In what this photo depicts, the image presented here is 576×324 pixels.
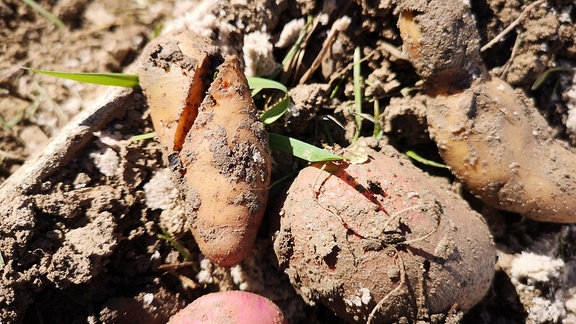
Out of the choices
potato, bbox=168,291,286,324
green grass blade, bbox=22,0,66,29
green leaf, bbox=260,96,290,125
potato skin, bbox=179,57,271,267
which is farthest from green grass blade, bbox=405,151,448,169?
green grass blade, bbox=22,0,66,29

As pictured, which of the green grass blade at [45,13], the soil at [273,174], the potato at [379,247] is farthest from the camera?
the green grass blade at [45,13]

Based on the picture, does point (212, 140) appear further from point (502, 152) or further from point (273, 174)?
point (502, 152)

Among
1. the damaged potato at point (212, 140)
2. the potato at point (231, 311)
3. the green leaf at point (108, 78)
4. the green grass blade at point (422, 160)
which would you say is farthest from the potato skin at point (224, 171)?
the green grass blade at point (422, 160)

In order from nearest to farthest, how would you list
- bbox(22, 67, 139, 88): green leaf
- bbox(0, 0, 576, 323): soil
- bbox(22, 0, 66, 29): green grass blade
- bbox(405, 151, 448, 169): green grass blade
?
bbox(0, 0, 576, 323): soil
bbox(22, 67, 139, 88): green leaf
bbox(405, 151, 448, 169): green grass blade
bbox(22, 0, 66, 29): green grass blade

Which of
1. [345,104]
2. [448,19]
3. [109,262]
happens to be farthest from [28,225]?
[448,19]

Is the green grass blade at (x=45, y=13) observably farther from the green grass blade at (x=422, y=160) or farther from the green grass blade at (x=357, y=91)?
the green grass blade at (x=422, y=160)

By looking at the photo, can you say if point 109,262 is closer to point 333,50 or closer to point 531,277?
point 333,50

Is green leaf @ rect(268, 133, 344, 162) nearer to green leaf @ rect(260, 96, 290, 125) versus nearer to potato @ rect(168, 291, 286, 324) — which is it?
green leaf @ rect(260, 96, 290, 125)

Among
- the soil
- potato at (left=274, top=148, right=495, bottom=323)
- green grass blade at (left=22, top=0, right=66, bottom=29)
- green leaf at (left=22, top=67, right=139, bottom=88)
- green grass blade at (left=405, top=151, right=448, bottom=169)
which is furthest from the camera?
green grass blade at (left=22, top=0, right=66, bottom=29)
